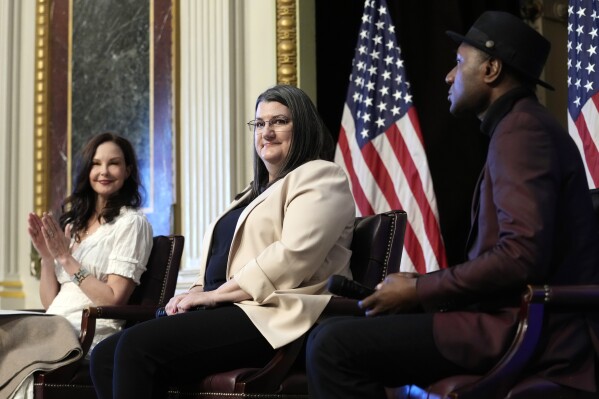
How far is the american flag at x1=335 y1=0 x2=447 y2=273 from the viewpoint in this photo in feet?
15.6

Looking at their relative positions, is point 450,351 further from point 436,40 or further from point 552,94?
point 552,94

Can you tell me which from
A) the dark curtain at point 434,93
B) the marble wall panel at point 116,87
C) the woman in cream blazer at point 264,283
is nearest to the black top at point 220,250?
the woman in cream blazer at point 264,283

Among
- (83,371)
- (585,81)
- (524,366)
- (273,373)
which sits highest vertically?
(585,81)

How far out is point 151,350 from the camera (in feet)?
9.60

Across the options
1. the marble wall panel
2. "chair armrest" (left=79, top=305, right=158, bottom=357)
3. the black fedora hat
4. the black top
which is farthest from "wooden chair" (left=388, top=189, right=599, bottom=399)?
the marble wall panel

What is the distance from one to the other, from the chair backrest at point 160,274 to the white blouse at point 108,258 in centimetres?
5

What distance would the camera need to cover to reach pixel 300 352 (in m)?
3.01

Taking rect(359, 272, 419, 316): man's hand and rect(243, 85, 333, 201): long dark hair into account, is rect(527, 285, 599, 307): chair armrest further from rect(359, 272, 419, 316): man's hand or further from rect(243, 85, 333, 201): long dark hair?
rect(243, 85, 333, 201): long dark hair

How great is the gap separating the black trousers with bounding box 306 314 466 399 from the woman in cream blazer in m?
0.61

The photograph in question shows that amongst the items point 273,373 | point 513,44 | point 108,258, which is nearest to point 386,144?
point 108,258

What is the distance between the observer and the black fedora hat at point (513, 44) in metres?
2.40

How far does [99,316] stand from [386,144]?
6.37 feet

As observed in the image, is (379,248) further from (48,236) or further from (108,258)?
(48,236)

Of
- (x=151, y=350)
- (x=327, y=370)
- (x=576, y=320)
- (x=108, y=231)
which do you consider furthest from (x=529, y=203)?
(x=108, y=231)
